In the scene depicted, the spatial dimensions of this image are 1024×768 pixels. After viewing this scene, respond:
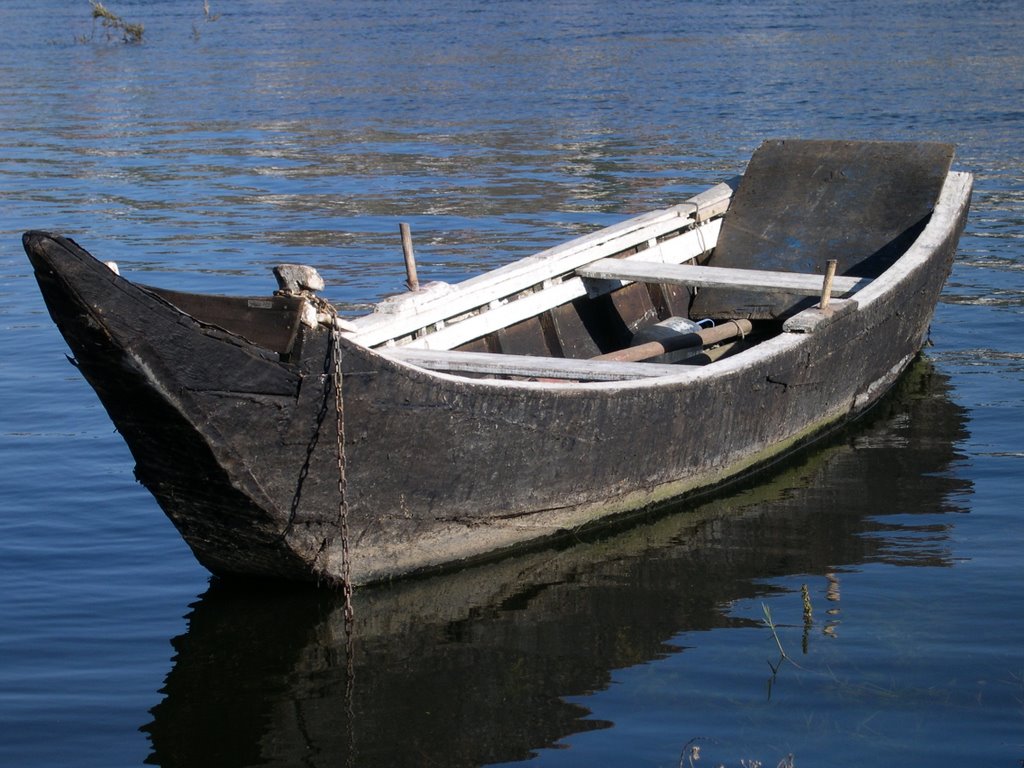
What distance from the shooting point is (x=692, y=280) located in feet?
26.6

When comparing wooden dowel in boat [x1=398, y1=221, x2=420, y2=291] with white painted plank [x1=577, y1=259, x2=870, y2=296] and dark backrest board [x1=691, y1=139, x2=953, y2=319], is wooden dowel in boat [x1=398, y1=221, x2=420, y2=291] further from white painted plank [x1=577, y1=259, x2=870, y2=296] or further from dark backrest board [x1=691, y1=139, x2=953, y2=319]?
dark backrest board [x1=691, y1=139, x2=953, y2=319]

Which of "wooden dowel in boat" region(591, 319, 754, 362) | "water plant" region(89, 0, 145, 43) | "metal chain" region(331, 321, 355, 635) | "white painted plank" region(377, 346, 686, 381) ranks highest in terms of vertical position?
"water plant" region(89, 0, 145, 43)

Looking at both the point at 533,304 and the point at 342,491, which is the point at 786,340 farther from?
the point at 342,491

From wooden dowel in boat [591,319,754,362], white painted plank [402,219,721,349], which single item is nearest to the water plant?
white painted plank [402,219,721,349]

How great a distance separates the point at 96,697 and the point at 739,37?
2907 centimetres

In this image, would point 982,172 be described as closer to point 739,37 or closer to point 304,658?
point 304,658

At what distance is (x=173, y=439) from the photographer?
16.6 feet

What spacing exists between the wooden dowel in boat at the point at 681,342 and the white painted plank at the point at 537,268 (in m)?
0.64

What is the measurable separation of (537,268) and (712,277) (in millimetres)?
1069

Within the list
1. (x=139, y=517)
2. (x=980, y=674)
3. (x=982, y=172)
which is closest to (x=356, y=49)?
(x=982, y=172)

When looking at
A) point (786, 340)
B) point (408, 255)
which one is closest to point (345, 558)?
point (408, 255)

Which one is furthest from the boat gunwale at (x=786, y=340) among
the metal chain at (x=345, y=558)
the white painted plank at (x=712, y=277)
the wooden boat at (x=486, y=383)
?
the white painted plank at (x=712, y=277)

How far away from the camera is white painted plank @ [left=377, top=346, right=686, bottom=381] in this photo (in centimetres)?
652

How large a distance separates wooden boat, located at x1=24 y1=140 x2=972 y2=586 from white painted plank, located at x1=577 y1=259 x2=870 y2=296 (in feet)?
0.07
